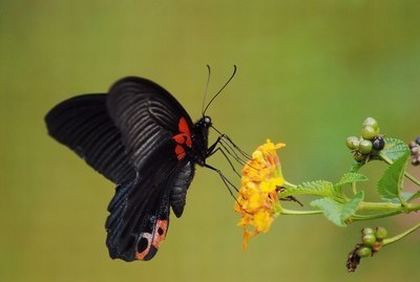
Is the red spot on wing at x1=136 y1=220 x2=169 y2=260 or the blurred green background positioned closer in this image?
the red spot on wing at x1=136 y1=220 x2=169 y2=260

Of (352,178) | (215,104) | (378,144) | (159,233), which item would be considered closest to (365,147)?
(378,144)

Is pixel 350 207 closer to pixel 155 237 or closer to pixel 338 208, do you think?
pixel 338 208

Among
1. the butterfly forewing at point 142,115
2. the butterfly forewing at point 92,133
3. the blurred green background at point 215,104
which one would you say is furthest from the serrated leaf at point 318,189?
the blurred green background at point 215,104

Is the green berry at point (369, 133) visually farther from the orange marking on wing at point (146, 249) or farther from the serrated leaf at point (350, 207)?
the orange marking on wing at point (146, 249)

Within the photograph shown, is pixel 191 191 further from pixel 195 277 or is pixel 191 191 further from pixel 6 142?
pixel 6 142

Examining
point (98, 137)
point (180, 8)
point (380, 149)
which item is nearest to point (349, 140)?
point (380, 149)

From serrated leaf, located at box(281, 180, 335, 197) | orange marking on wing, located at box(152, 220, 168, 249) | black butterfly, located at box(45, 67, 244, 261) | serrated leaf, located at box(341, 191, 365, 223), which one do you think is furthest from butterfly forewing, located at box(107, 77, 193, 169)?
serrated leaf, located at box(341, 191, 365, 223)

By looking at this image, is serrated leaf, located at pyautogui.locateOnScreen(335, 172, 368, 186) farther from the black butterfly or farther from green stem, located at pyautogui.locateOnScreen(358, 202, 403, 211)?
the black butterfly
